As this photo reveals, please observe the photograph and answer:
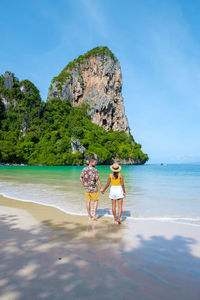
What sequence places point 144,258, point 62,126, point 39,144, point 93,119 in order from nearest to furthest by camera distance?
point 144,258, point 39,144, point 62,126, point 93,119

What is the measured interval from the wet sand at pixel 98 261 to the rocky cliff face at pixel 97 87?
85.3 meters

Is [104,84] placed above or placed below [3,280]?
above

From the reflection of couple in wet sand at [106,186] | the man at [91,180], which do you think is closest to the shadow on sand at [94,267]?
the reflection of couple in wet sand at [106,186]

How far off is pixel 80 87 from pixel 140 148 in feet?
128

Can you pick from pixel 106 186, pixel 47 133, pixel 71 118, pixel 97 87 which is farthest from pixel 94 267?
pixel 97 87

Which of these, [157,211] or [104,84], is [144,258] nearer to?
[157,211]

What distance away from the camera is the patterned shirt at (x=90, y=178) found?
579cm

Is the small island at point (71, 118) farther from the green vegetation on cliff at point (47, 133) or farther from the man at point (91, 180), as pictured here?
the man at point (91, 180)

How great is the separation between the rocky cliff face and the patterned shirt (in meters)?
83.9

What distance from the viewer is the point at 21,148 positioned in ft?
227

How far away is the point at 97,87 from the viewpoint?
9144cm

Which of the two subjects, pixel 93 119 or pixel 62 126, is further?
pixel 93 119

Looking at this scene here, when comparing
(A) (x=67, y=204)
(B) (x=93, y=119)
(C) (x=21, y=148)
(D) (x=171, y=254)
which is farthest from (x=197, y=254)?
(B) (x=93, y=119)

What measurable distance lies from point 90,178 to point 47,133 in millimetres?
75551
